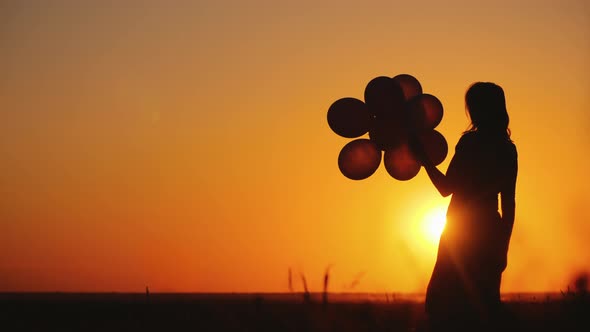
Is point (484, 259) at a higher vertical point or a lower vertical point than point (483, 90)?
lower

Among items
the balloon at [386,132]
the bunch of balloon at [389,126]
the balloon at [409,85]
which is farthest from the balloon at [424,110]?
→ the balloon at [409,85]

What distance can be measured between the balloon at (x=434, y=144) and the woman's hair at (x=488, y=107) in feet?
2.11

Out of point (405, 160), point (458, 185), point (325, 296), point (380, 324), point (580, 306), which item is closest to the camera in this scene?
point (325, 296)

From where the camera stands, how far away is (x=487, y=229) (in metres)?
4.93

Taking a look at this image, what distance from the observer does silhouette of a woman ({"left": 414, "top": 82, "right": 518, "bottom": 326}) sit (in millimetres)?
4902

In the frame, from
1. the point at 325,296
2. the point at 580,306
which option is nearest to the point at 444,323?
the point at 325,296

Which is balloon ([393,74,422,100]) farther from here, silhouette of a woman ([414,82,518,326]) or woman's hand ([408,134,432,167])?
silhouette of a woman ([414,82,518,326])

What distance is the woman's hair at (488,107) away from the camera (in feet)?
16.4

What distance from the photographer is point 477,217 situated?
16.2 ft

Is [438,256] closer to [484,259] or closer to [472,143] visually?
[484,259]

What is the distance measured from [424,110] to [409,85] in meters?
0.41

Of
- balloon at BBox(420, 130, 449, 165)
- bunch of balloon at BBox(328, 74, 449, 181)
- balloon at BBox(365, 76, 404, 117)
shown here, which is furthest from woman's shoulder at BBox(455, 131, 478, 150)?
balloon at BBox(420, 130, 449, 165)

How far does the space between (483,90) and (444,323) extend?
4.35 ft

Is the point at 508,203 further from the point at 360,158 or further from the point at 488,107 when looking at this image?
the point at 360,158
